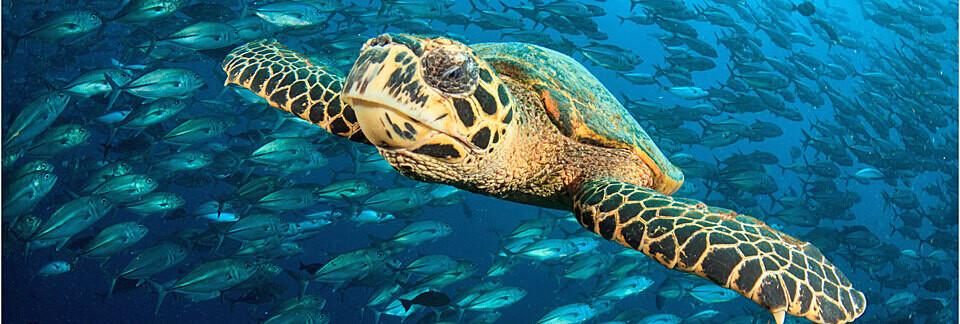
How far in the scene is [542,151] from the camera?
2.82 metres

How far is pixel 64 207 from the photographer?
6.34 m

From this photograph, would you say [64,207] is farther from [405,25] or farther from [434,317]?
[405,25]

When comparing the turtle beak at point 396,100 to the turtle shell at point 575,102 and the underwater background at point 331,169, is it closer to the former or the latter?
the turtle shell at point 575,102

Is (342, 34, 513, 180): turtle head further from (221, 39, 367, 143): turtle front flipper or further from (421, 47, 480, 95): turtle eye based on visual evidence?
(221, 39, 367, 143): turtle front flipper

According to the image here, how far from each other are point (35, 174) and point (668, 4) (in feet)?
35.3

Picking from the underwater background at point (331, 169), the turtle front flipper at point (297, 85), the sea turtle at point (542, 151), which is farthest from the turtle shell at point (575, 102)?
the underwater background at point (331, 169)

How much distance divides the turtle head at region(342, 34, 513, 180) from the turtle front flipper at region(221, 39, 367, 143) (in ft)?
2.77

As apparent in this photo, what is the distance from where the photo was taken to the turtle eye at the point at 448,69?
6.51 feet

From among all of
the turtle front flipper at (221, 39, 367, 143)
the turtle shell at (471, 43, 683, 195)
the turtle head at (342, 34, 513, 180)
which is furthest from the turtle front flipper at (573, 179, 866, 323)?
the turtle front flipper at (221, 39, 367, 143)

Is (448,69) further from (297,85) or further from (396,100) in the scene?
(297,85)

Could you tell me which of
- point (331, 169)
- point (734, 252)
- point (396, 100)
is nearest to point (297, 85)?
point (396, 100)

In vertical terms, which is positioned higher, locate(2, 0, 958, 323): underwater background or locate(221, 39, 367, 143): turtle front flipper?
locate(221, 39, 367, 143): turtle front flipper

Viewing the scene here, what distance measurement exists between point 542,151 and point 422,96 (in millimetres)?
996

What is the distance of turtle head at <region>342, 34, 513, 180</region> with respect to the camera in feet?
6.37
